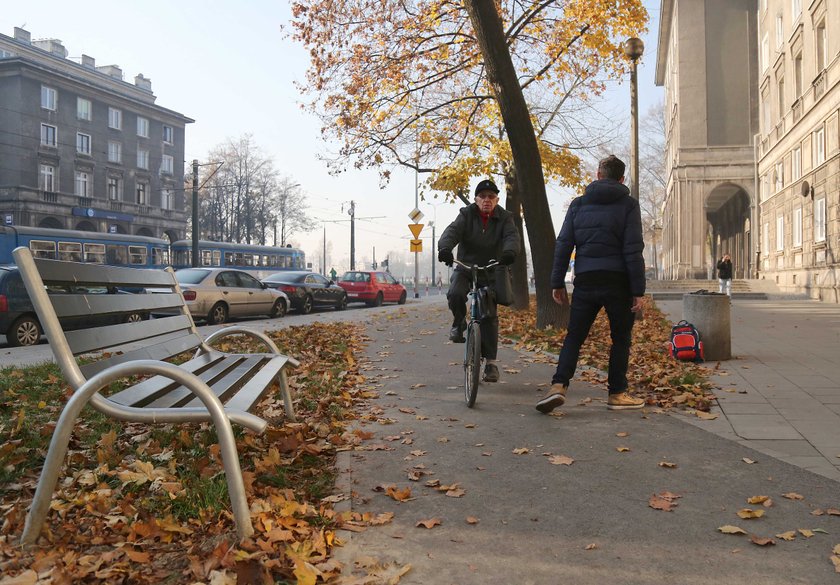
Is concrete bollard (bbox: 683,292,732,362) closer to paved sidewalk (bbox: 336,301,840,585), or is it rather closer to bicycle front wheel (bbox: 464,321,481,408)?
paved sidewalk (bbox: 336,301,840,585)

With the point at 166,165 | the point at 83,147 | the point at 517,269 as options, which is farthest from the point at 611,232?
the point at 166,165

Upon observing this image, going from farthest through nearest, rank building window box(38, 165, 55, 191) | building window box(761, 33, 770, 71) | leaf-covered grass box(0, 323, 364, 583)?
building window box(38, 165, 55, 191) → building window box(761, 33, 770, 71) → leaf-covered grass box(0, 323, 364, 583)

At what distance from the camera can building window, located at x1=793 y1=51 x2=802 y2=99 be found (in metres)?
30.4

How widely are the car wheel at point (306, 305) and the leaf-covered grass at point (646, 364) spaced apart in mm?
12242

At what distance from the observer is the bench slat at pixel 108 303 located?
3227 millimetres

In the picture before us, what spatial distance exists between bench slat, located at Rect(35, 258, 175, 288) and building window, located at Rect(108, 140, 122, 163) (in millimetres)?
60434

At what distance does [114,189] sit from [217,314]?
45.5m

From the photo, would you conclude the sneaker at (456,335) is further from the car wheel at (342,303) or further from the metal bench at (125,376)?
the car wheel at (342,303)

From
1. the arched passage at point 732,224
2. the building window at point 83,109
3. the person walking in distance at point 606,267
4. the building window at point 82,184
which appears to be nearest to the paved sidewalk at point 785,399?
the person walking in distance at point 606,267

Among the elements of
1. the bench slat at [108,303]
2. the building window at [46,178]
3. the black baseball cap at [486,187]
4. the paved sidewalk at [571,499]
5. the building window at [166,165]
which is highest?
the building window at [166,165]

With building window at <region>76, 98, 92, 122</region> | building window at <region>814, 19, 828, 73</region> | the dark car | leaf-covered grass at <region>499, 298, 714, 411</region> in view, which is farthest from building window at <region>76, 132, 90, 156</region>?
leaf-covered grass at <region>499, 298, 714, 411</region>

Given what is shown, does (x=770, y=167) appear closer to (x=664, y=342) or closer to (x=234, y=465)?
(x=664, y=342)

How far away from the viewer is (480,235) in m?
6.60

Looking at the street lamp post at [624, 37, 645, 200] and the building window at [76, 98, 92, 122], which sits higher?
the building window at [76, 98, 92, 122]
